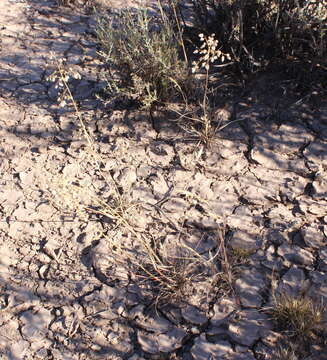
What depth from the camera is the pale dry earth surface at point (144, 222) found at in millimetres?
2359

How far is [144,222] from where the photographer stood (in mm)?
2777

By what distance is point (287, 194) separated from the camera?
2857 mm

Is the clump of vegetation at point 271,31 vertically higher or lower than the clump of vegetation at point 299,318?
higher

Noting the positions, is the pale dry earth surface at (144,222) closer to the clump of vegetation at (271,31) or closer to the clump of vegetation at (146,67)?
the clump of vegetation at (146,67)

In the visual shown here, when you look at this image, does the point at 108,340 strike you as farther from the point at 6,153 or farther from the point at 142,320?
the point at 6,153

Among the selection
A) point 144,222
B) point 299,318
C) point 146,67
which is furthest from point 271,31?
point 299,318

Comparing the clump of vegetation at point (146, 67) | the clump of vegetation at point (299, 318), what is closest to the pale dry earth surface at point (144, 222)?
the clump of vegetation at point (299, 318)

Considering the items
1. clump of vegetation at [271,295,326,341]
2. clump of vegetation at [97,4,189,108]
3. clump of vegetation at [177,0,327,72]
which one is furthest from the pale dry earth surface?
clump of vegetation at [177,0,327,72]

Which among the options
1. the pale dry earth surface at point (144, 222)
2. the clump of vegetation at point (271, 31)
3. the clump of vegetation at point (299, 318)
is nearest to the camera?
the clump of vegetation at point (299, 318)

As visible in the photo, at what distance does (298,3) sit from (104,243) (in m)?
2.01

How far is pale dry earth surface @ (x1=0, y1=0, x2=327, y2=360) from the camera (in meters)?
2.36

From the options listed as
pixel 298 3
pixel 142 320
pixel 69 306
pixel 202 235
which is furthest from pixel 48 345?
pixel 298 3

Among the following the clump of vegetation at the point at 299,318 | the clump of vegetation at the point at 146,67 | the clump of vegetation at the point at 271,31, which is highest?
the clump of vegetation at the point at 271,31

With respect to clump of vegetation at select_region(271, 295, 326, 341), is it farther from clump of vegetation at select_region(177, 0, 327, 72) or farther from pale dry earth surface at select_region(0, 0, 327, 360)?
clump of vegetation at select_region(177, 0, 327, 72)
